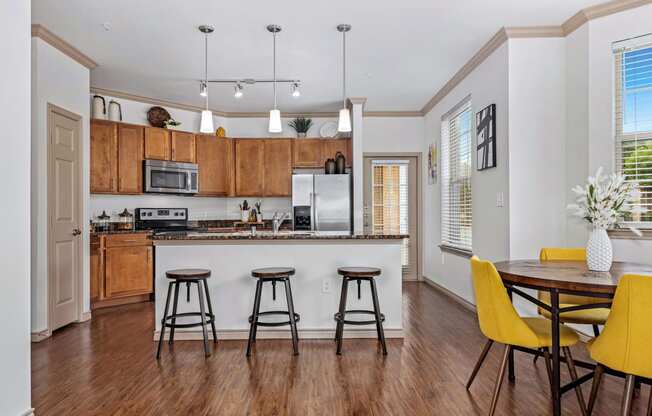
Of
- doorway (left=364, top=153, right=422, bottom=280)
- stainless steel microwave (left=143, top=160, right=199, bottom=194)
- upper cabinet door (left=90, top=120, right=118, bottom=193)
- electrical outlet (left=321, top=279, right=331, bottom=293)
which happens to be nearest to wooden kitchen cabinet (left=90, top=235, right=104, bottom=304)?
upper cabinet door (left=90, top=120, right=118, bottom=193)

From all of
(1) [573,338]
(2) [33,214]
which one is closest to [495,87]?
(1) [573,338]

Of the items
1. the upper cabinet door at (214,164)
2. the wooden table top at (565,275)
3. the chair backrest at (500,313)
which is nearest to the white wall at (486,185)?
the wooden table top at (565,275)

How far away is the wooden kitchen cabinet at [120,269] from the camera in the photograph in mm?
4992

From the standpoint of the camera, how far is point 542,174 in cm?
384

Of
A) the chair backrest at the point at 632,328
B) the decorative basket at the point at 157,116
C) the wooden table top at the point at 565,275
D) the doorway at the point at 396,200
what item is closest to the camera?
the chair backrest at the point at 632,328

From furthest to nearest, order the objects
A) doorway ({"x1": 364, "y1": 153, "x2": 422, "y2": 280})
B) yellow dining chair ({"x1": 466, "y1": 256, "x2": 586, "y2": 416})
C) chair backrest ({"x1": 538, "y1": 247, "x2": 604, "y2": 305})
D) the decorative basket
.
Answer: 1. doorway ({"x1": 364, "y1": 153, "x2": 422, "y2": 280})
2. the decorative basket
3. chair backrest ({"x1": 538, "y1": 247, "x2": 604, "y2": 305})
4. yellow dining chair ({"x1": 466, "y1": 256, "x2": 586, "y2": 416})

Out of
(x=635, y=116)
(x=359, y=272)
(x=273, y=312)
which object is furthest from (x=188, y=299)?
(x=635, y=116)

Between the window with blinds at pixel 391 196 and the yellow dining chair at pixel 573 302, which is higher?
the window with blinds at pixel 391 196

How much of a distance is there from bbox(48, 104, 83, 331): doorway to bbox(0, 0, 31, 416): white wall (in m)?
1.98

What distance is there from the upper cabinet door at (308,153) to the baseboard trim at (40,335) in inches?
154

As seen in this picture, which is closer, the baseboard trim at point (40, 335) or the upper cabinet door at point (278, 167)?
the baseboard trim at point (40, 335)

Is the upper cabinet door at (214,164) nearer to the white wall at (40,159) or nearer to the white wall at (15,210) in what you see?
the white wall at (40,159)

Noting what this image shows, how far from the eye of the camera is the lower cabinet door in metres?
5.09

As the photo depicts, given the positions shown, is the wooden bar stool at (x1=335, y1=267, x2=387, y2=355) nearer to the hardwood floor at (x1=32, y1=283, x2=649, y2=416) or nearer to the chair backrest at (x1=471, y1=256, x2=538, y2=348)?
the hardwood floor at (x1=32, y1=283, x2=649, y2=416)
